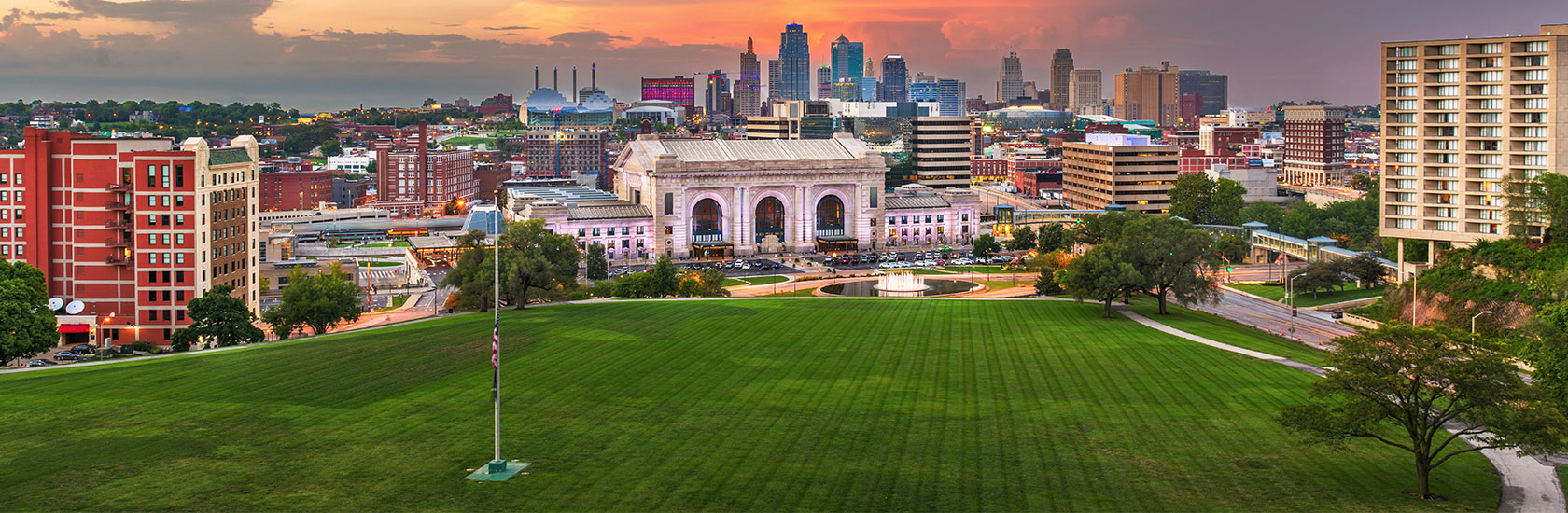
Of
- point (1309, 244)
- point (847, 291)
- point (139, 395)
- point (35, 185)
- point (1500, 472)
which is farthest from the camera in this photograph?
point (1309, 244)

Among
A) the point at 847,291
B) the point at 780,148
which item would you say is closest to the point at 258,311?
the point at 847,291

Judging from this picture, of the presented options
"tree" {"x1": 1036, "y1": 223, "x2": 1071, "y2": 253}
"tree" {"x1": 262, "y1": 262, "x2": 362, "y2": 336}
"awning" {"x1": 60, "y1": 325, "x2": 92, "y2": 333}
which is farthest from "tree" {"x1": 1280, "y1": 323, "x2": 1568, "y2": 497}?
"tree" {"x1": 1036, "y1": 223, "x2": 1071, "y2": 253}

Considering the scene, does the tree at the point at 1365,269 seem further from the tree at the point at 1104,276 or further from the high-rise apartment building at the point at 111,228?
the high-rise apartment building at the point at 111,228

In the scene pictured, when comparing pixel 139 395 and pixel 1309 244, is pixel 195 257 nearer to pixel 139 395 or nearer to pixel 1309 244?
pixel 139 395

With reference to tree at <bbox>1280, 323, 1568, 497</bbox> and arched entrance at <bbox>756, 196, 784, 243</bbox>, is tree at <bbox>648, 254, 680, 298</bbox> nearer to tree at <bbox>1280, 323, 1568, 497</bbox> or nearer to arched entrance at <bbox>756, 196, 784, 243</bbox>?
arched entrance at <bbox>756, 196, 784, 243</bbox>

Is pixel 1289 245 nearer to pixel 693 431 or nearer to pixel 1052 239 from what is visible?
pixel 1052 239

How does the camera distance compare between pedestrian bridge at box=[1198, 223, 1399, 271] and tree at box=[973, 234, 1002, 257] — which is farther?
tree at box=[973, 234, 1002, 257]
